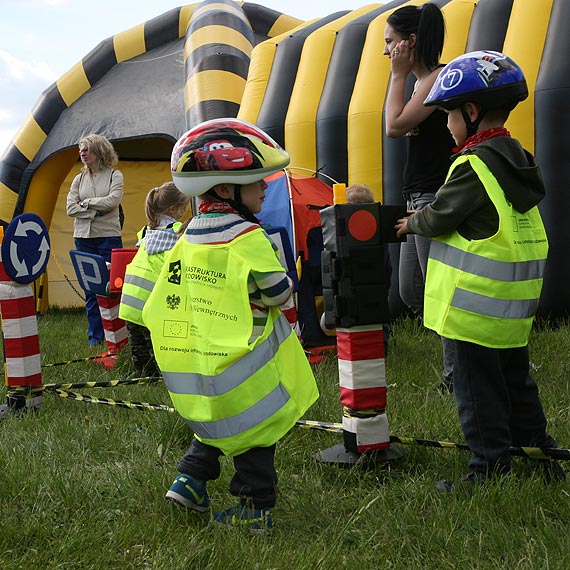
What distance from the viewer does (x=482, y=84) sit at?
7.50 feet

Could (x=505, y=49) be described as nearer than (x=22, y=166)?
Yes

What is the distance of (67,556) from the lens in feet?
6.53

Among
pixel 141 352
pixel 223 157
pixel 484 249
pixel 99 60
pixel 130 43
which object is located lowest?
pixel 141 352

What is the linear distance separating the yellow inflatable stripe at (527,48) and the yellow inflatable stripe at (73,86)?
502 cm

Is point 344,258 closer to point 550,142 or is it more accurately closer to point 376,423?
point 376,423

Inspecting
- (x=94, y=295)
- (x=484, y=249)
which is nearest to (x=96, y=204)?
(x=94, y=295)

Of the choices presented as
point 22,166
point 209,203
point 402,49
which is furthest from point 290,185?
point 22,166

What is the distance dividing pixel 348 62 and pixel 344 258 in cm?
395

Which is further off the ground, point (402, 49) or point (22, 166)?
point (402, 49)

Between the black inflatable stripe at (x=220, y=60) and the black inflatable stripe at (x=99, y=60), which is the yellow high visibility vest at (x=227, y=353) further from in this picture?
the black inflatable stripe at (x=99, y=60)

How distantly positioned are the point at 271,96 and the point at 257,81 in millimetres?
311

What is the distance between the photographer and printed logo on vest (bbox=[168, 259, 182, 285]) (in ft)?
7.27

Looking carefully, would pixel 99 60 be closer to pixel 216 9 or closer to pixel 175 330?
pixel 216 9

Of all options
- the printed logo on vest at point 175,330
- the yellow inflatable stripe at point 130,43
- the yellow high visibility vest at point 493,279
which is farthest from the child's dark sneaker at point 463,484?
the yellow inflatable stripe at point 130,43
